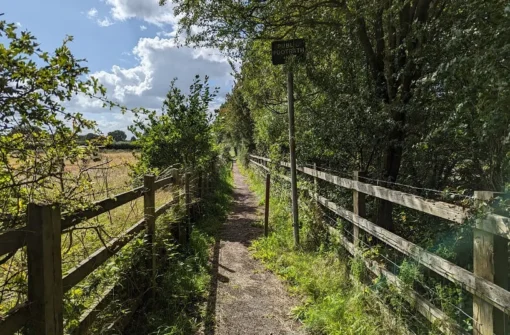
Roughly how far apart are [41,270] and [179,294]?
8.53 ft

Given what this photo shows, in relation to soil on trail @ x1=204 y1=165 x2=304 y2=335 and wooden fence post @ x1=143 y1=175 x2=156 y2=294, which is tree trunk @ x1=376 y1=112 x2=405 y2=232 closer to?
soil on trail @ x1=204 y1=165 x2=304 y2=335

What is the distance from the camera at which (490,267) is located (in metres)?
2.21

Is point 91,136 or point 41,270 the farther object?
point 91,136

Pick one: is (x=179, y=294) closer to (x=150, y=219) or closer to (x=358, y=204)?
(x=150, y=219)

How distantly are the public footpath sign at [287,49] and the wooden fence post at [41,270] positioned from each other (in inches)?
178

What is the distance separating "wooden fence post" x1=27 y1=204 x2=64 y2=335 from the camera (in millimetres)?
2139

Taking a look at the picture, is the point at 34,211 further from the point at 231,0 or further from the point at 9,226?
the point at 231,0

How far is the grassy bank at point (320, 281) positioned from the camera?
3.65 m

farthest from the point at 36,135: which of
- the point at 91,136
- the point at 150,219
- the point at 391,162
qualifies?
the point at 391,162

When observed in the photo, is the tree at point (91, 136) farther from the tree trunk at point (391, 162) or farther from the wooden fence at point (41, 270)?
the tree trunk at point (391, 162)

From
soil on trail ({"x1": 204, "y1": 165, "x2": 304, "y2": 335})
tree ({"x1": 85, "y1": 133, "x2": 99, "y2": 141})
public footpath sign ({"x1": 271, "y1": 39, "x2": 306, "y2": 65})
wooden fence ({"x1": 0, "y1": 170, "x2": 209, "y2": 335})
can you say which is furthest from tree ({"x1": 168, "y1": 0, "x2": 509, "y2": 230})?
wooden fence ({"x1": 0, "y1": 170, "x2": 209, "y2": 335})

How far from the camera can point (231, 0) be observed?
19.0 feet

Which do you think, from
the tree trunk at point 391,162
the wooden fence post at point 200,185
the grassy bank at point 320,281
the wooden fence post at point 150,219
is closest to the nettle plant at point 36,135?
the wooden fence post at point 150,219

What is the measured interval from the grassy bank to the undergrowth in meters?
1.14
